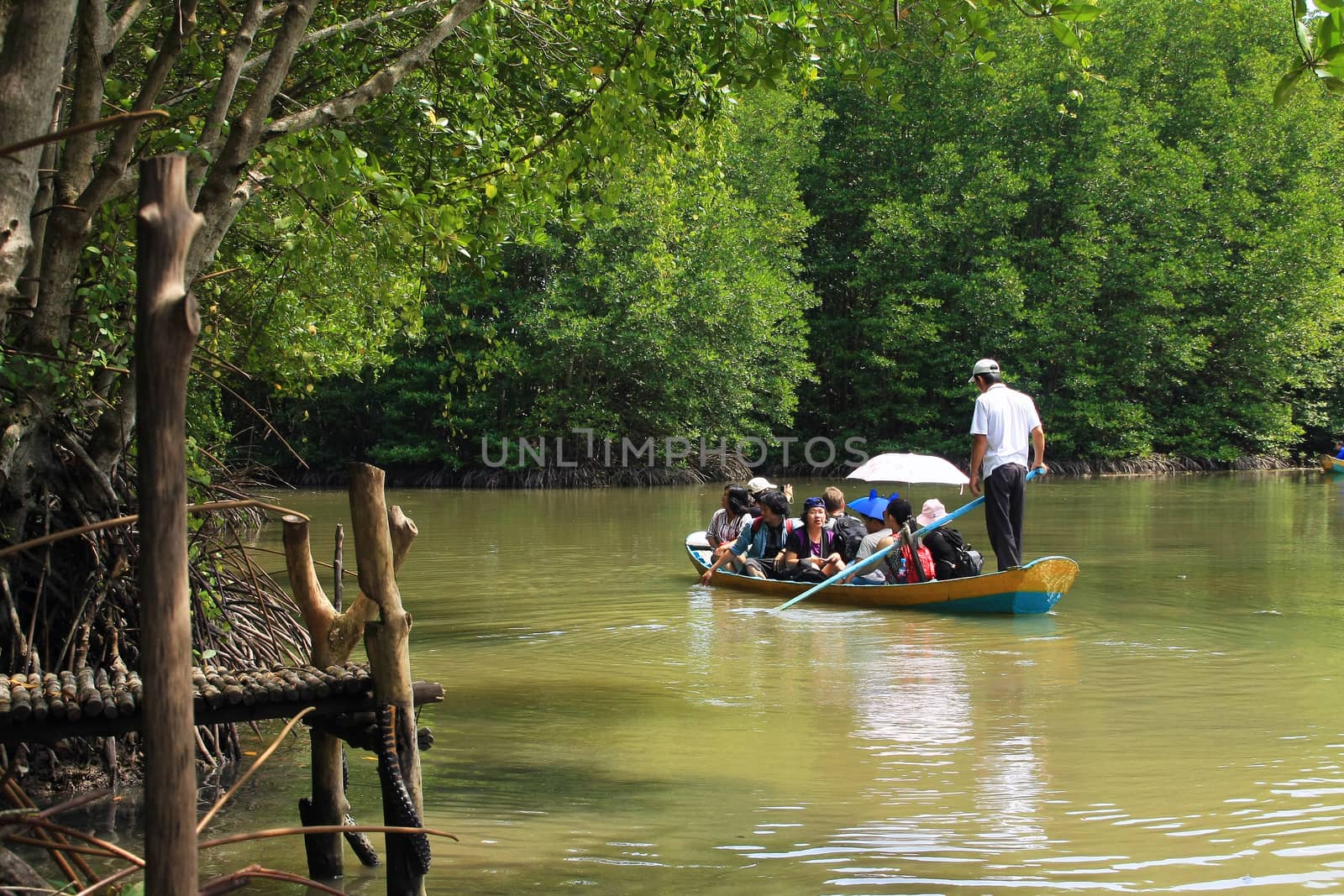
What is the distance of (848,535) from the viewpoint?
1303 centimetres

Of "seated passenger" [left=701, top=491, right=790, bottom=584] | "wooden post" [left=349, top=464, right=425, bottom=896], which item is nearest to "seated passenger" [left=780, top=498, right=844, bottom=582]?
"seated passenger" [left=701, top=491, right=790, bottom=584]

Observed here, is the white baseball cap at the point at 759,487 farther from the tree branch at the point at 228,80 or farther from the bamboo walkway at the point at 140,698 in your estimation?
the bamboo walkway at the point at 140,698

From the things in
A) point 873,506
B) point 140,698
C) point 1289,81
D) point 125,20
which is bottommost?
point 140,698

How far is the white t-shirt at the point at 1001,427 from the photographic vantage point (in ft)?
36.8

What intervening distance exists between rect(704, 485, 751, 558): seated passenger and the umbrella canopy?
114 centimetres

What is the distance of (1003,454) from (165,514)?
954 centimetres

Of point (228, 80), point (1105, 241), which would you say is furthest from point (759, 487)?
point (1105, 241)

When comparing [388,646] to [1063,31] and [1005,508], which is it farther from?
[1005,508]

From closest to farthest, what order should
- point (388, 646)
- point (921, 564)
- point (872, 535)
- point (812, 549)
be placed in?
point (388, 646) → point (921, 564) → point (872, 535) → point (812, 549)

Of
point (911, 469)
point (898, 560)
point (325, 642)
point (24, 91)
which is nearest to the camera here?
point (24, 91)

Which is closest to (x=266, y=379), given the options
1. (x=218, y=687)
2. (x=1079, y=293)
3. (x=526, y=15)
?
(x=526, y=15)

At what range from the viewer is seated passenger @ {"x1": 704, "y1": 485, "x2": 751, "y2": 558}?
46.7 feet

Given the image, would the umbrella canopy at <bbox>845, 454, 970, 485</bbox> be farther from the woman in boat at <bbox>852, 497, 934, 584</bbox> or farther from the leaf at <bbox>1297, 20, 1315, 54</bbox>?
the leaf at <bbox>1297, 20, 1315, 54</bbox>

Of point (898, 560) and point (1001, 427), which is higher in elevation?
point (1001, 427)
